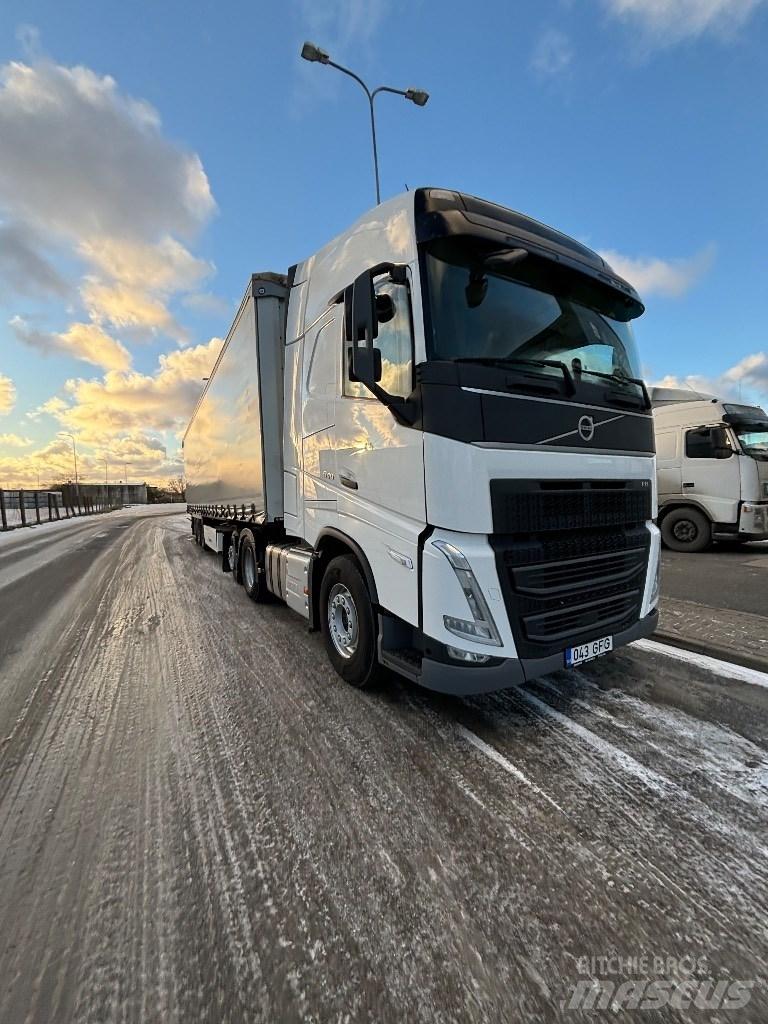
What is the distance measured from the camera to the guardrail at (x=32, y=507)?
23.1 metres

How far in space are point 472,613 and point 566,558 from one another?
721 millimetres

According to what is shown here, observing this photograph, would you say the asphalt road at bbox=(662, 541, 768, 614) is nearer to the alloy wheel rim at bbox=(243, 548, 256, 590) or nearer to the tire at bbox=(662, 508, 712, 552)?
the tire at bbox=(662, 508, 712, 552)

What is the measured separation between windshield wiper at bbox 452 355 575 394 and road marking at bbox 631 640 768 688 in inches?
82.1

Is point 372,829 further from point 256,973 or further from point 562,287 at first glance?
point 562,287

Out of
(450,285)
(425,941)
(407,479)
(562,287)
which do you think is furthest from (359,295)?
(425,941)

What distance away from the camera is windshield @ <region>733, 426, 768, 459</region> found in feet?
29.2

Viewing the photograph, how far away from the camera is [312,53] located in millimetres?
8797

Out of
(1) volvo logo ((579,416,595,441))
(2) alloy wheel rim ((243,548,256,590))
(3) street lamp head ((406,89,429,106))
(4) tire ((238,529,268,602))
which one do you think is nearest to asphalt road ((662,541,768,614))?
(1) volvo logo ((579,416,595,441))

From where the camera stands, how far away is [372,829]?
204 cm

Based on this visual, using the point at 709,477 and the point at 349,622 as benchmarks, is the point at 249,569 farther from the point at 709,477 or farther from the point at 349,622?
the point at 709,477

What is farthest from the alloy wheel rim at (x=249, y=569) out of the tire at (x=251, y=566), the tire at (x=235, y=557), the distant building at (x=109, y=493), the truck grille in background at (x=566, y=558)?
the distant building at (x=109, y=493)

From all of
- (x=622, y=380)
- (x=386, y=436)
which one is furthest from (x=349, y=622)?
(x=622, y=380)

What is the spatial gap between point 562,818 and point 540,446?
73.7 inches

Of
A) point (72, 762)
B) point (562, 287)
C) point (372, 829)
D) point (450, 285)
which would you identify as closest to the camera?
point (372, 829)
